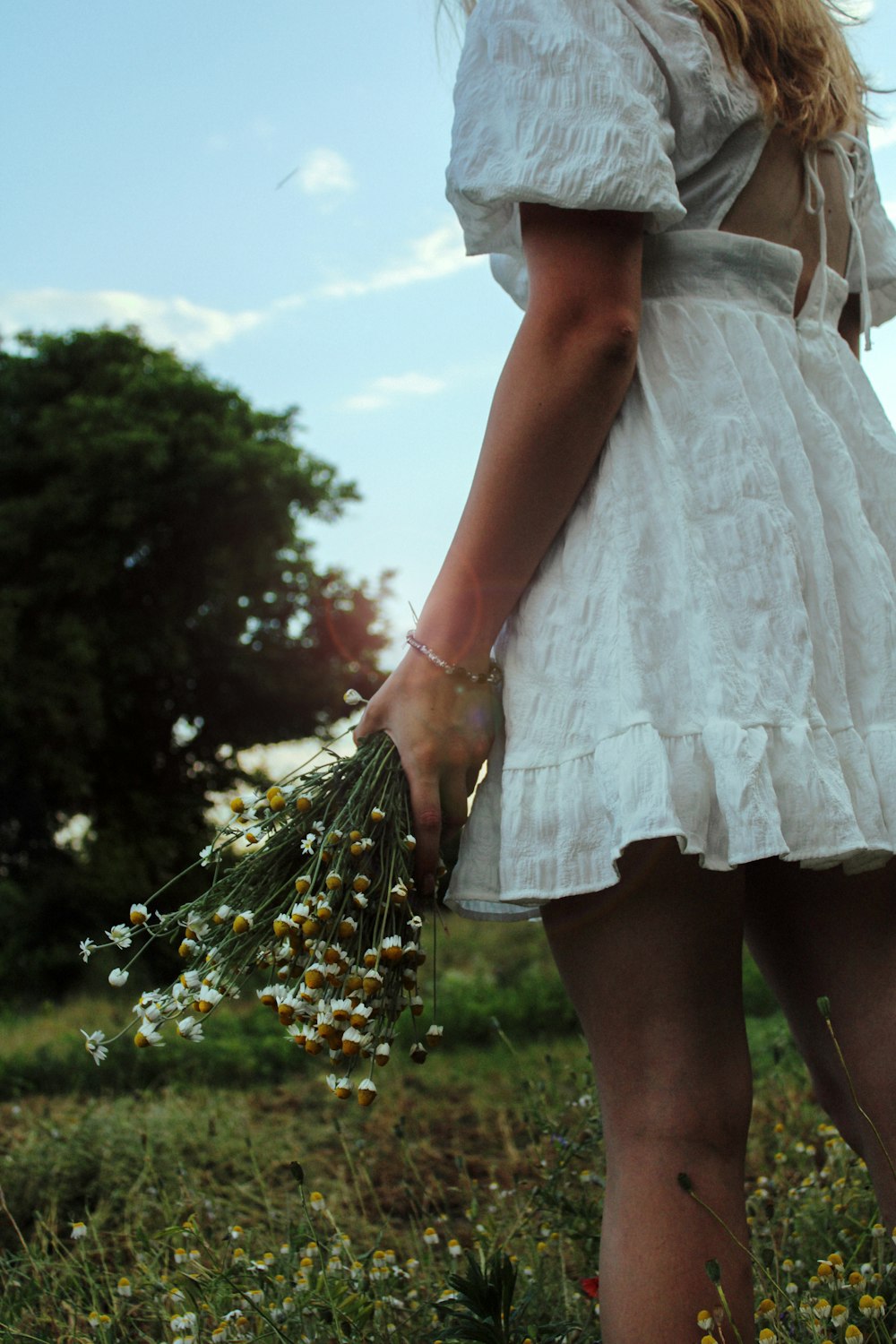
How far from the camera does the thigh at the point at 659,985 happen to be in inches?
45.9

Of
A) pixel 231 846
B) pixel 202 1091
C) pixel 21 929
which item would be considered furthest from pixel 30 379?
pixel 231 846

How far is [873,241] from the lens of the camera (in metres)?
1.71

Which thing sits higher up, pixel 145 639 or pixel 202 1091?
pixel 145 639

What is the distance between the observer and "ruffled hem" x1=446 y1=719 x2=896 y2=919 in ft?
3.61

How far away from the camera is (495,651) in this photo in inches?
54.2

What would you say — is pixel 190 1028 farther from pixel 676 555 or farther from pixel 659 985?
pixel 676 555

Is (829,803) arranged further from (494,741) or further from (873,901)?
(494,741)

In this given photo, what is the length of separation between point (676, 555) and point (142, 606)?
45.7 ft

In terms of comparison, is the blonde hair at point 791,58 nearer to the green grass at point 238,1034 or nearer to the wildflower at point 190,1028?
the wildflower at point 190,1028

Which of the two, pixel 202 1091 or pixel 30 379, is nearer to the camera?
pixel 202 1091

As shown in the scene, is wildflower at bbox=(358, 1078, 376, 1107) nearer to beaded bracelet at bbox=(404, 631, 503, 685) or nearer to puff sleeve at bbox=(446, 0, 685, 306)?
beaded bracelet at bbox=(404, 631, 503, 685)

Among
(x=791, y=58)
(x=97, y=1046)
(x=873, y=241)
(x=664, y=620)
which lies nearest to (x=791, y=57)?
(x=791, y=58)

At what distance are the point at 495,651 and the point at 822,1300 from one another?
2.97 ft

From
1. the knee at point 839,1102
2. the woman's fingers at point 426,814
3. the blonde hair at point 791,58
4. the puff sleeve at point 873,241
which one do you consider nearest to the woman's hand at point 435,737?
the woman's fingers at point 426,814
